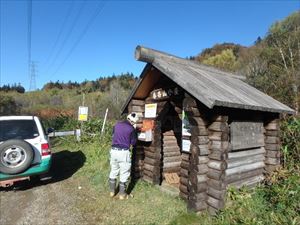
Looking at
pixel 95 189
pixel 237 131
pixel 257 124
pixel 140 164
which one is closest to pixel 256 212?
pixel 237 131

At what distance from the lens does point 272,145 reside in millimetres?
7855

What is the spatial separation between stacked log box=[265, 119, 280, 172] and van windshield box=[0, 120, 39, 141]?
6.37 meters

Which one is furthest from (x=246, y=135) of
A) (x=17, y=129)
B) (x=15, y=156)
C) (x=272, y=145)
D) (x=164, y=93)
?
(x=17, y=129)

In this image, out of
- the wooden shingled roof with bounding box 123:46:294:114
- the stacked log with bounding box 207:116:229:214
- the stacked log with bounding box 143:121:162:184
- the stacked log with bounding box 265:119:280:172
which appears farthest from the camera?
the stacked log with bounding box 143:121:162:184

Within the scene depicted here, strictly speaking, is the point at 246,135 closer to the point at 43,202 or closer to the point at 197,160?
the point at 197,160

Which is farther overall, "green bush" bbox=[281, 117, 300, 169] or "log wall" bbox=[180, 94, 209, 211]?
"green bush" bbox=[281, 117, 300, 169]

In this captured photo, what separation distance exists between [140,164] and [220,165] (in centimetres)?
318

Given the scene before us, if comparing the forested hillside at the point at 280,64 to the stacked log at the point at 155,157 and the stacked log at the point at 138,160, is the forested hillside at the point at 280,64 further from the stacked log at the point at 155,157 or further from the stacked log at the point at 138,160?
the stacked log at the point at 138,160

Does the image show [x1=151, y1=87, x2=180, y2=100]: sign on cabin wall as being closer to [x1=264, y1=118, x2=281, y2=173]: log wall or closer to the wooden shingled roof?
the wooden shingled roof

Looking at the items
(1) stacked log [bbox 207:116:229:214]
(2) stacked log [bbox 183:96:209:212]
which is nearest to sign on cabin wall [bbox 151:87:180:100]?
(2) stacked log [bbox 183:96:209:212]

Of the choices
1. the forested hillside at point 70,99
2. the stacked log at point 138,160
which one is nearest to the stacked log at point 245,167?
the stacked log at point 138,160

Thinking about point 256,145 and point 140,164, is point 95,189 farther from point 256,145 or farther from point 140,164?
point 256,145

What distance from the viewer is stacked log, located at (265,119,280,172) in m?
7.82

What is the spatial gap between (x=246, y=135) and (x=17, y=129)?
6.06 metres
